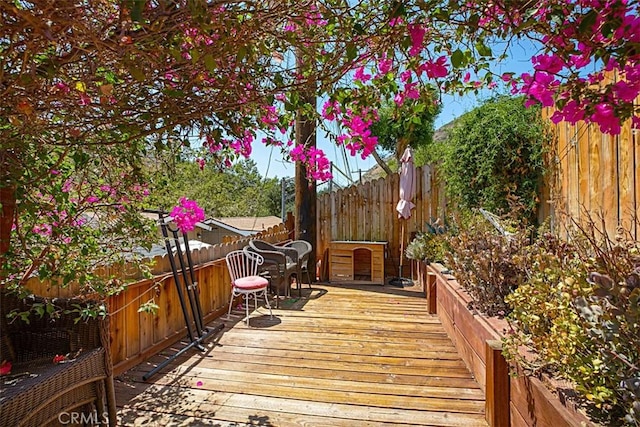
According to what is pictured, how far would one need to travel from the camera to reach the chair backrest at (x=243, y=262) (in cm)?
414

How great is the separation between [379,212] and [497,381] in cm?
438

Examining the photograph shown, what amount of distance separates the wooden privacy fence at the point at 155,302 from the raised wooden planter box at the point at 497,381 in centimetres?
229

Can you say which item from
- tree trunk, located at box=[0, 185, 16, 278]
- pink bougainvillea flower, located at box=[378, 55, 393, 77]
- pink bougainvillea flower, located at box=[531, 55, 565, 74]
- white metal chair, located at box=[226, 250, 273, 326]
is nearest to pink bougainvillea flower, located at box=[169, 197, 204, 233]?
white metal chair, located at box=[226, 250, 273, 326]

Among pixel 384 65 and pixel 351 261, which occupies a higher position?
pixel 384 65

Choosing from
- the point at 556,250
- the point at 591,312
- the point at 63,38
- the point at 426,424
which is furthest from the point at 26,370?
the point at 556,250

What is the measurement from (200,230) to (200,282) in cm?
1230

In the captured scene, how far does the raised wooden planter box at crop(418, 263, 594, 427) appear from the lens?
134 centimetres

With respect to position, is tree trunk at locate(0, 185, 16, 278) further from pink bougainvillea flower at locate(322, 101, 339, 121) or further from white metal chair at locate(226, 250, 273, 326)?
white metal chair at locate(226, 250, 273, 326)

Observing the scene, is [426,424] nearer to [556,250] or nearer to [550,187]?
[556,250]

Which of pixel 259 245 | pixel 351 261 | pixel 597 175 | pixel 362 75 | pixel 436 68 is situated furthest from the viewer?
pixel 351 261

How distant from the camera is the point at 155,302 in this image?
119 inches

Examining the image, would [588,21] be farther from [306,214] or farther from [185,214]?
[306,214]

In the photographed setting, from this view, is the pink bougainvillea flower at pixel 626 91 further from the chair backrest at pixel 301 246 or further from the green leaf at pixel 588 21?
the chair backrest at pixel 301 246

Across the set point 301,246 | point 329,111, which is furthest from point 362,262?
point 329,111
